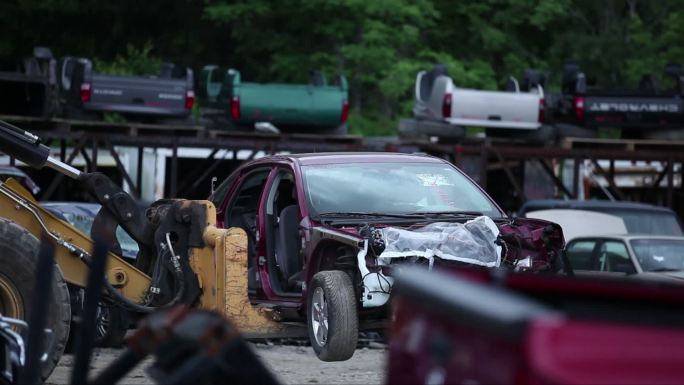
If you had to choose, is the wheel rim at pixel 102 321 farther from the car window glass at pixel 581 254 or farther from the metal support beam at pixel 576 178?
the metal support beam at pixel 576 178

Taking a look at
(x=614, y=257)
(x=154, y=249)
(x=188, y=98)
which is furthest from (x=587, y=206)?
(x=154, y=249)

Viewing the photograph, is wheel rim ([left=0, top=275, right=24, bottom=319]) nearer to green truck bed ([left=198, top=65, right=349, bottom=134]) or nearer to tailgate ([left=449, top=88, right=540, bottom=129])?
green truck bed ([left=198, top=65, right=349, bottom=134])

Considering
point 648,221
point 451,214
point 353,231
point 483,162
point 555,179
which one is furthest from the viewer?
point 555,179

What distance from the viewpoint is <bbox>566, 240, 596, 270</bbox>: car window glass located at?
15484mm

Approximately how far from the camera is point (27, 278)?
7879mm

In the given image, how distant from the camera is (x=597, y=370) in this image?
118 inches

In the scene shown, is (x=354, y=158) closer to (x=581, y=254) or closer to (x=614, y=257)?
(x=614, y=257)

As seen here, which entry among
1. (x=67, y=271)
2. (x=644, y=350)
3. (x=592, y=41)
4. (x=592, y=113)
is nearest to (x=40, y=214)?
(x=67, y=271)

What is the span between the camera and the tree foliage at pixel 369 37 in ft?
111

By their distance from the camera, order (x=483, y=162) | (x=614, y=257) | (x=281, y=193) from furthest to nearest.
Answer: (x=483, y=162) < (x=614, y=257) < (x=281, y=193)

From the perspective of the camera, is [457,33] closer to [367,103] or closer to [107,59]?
[367,103]

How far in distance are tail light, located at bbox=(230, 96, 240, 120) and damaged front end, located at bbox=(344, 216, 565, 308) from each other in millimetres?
13979

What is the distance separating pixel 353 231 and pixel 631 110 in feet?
50.4

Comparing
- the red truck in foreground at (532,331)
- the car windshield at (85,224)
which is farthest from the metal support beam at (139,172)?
the red truck in foreground at (532,331)
